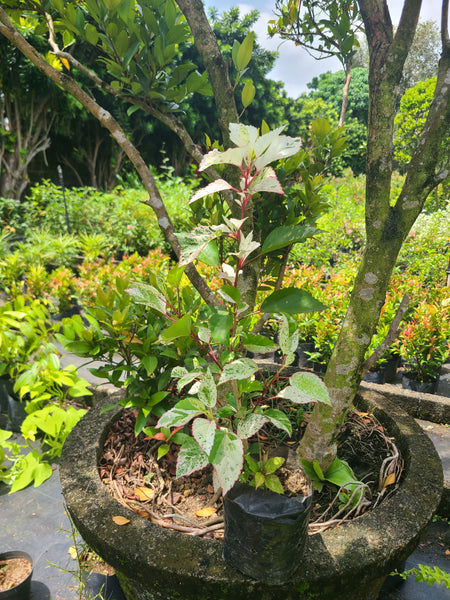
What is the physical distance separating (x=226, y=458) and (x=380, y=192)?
967 mm

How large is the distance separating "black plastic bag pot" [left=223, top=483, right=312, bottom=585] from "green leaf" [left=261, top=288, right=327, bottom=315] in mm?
463

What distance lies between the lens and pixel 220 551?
3.23ft

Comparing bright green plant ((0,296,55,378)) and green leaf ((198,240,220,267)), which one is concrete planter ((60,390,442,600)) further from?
bright green plant ((0,296,55,378))

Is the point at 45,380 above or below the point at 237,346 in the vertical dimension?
below

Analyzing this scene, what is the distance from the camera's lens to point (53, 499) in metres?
2.08

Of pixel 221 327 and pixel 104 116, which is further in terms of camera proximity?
pixel 104 116

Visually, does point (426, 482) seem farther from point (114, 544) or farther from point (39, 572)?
point (39, 572)

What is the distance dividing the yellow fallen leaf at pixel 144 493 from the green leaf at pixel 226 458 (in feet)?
1.86

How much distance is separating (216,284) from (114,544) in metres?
2.73

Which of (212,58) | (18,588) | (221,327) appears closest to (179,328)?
(221,327)

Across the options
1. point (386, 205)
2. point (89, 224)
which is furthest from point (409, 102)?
point (386, 205)

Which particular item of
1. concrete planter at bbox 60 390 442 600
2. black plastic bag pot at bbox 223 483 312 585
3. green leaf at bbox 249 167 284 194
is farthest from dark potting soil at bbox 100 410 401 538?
green leaf at bbox 249 167 284 194

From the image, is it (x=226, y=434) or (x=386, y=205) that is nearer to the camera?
(x=226, y=434)

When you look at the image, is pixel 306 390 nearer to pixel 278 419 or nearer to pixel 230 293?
pixel 278 419
